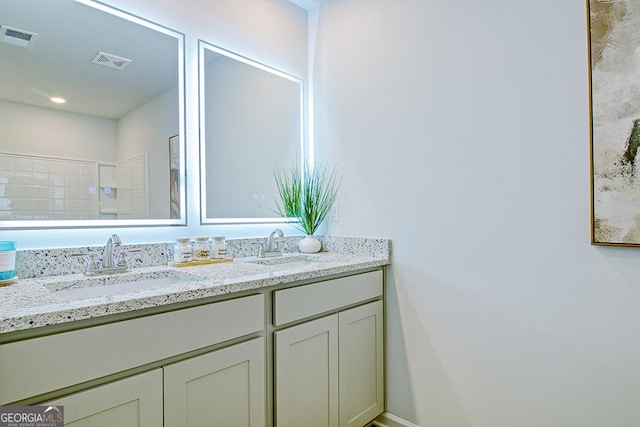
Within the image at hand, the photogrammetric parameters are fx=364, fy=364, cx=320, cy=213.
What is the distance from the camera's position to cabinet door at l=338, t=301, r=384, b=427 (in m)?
1.63

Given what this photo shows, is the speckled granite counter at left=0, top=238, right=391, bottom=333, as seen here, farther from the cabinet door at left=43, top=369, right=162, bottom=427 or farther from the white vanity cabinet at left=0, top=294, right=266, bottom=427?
the cabinet door at left=43, top=369, right=162, bottom=427

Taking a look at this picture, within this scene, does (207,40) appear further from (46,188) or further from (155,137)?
(46,188)

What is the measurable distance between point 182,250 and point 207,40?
1.09 m

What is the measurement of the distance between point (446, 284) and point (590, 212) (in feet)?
2.10

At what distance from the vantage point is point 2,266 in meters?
1.17

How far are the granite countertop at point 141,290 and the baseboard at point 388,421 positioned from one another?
2.56 feet

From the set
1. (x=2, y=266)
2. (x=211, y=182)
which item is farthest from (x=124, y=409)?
(x=211, y=182)

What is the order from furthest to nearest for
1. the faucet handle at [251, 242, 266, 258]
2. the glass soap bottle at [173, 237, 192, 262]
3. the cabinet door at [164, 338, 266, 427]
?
the faucet handle at [251, 242, 266, 258] < the glass soap bottle at [173, 237, 192, 262] < the cabinet door at [164, 338, 266, 427]

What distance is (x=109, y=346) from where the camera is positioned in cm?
94

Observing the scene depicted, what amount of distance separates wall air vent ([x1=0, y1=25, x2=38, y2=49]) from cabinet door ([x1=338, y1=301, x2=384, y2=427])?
162 centimetres

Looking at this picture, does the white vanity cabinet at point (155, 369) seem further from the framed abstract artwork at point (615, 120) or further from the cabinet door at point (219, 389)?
the framed abstract artwork at point (615, 120)

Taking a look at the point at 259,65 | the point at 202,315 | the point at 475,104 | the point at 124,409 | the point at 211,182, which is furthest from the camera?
the point at 259,65

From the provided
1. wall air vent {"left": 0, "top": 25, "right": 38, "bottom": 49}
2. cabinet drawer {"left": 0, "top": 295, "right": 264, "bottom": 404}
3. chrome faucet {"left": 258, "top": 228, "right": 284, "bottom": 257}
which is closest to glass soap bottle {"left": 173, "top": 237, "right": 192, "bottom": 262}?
chrome faucet {"left": 258, "top": 228, "right": 284, "bottom": 257}

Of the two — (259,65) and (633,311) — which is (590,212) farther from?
(259,65)
